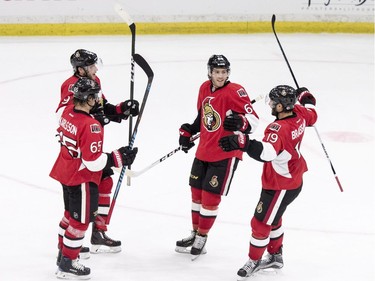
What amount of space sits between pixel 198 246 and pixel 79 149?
915mm

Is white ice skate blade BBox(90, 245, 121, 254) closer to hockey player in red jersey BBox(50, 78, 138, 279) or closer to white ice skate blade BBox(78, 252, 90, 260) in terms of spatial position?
white ice skate blade BBox(78, 252, 90, 260)

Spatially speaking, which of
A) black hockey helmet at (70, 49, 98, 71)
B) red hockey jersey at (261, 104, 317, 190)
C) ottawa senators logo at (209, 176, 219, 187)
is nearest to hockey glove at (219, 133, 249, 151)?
red hockey jersey at (261, 104, 317, 190)

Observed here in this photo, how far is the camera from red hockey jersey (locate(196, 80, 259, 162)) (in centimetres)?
414

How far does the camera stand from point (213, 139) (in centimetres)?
419

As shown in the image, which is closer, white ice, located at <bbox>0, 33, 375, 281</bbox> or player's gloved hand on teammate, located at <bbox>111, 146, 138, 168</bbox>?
player's gloved hand on teammate, located at <bbox>111, 146, 138, 168</bbox>

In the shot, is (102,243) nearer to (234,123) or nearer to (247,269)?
(247,269)

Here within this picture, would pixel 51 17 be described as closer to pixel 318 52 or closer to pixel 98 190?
pixel 318 52

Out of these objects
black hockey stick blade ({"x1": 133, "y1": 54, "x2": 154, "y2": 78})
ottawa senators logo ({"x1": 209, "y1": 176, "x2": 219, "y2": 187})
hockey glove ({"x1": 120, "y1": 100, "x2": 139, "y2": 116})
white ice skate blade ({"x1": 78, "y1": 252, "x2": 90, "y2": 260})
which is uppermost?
black hockey stick blade ({"x1": 133, "y1": 54, "x2": 154, "y2": 78})

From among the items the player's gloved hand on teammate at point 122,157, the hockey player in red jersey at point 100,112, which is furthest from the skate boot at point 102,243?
the player's gloved hand on teammate at point 122,157

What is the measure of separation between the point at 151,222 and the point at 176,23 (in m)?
5.74

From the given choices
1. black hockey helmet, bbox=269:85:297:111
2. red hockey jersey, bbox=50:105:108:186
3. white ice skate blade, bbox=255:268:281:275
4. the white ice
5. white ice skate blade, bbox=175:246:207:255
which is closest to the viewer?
red hockey jersey, bbox=50:105:108:186

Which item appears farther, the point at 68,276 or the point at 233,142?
the point at 68,276

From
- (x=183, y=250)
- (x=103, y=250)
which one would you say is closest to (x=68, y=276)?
(x=103, y=250)

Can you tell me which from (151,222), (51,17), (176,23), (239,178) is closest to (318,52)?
(176,23)
